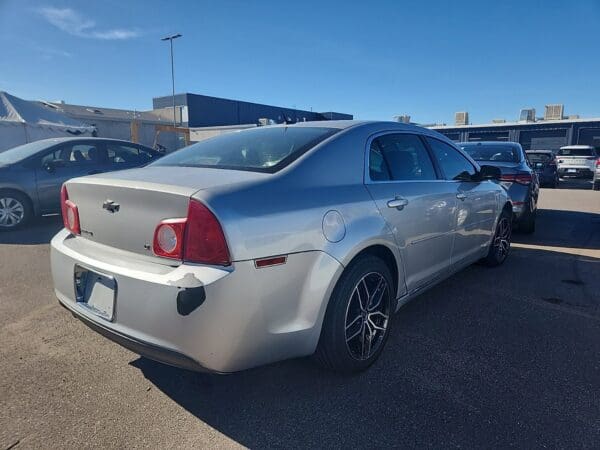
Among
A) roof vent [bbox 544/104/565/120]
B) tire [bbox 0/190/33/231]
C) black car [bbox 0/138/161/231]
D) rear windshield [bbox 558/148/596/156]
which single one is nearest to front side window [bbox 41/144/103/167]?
black car [bbox 0/138/161/231]

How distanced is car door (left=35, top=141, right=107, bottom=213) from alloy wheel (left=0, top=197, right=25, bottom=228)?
12.4 inches

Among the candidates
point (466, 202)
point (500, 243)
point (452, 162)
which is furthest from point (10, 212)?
point (500, 243)

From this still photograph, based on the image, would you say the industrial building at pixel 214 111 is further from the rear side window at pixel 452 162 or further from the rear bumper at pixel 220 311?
the rear bumper at pixel 220 311

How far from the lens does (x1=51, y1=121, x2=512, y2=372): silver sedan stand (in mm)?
1812

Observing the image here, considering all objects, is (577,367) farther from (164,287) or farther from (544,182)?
(544,182)

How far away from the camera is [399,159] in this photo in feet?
10.00

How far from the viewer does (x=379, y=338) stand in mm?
2684

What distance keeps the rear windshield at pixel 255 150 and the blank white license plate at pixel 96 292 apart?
0.86 meters

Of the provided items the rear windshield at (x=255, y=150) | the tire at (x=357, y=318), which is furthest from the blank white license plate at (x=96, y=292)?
the tire at (x=357, y=318)

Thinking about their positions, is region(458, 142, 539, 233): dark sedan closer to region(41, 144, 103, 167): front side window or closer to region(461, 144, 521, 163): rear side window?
region(461, 144, 521, 163): rear side window

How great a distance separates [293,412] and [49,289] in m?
2.98

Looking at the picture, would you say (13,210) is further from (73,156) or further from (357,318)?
(357,318)

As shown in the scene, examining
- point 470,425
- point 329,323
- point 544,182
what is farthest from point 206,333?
point 544,182

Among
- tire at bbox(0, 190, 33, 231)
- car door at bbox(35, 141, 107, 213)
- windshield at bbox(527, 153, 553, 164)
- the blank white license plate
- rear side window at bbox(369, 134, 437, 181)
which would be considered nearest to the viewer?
the blank white license plate
